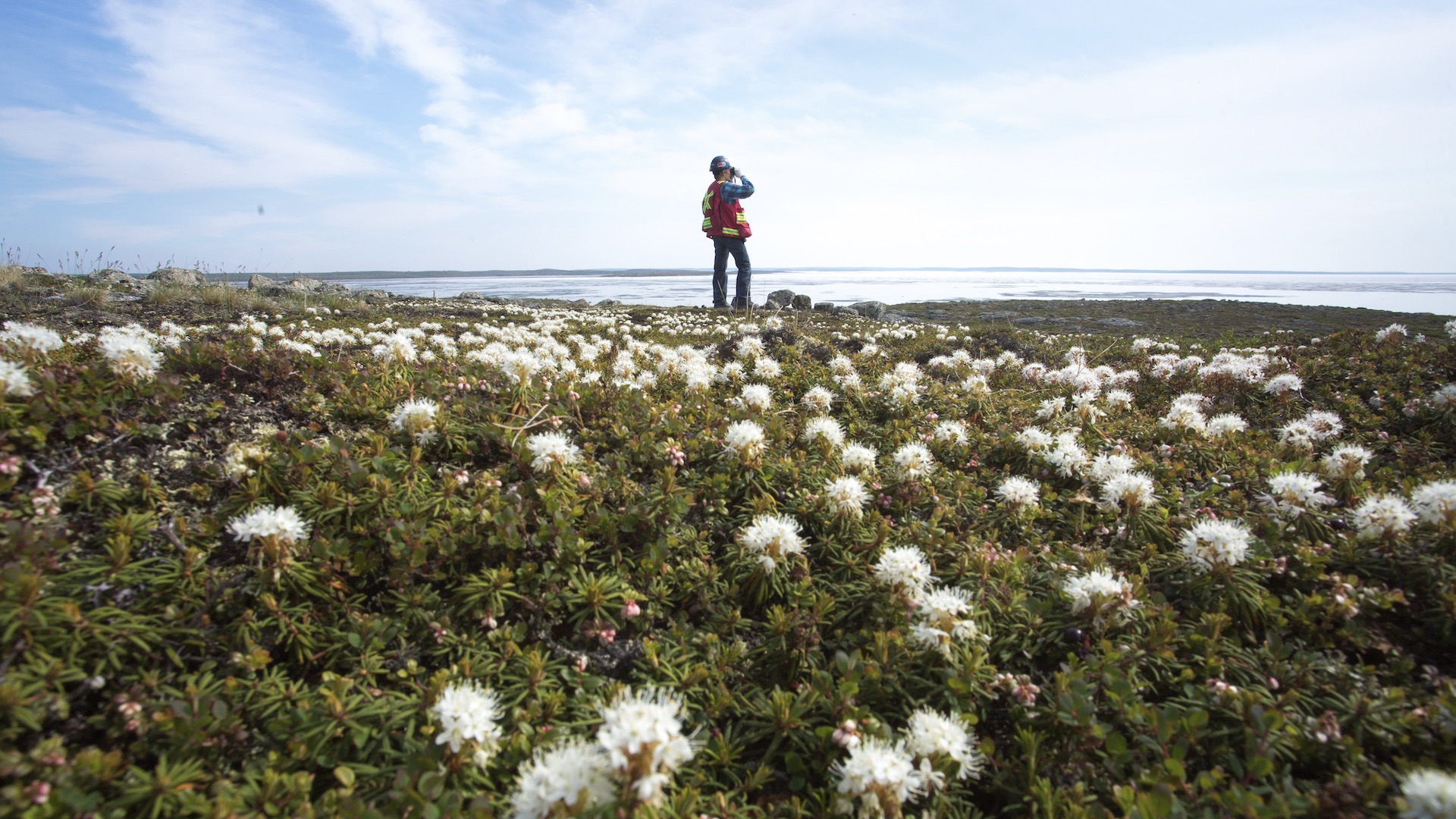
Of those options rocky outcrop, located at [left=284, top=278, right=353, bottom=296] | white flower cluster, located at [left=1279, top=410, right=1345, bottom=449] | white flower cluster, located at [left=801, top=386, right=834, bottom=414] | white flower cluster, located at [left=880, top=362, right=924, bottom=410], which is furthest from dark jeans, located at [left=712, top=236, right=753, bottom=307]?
white flower cluster, located at [left=1279, top=410, right=1345, bottom=449]

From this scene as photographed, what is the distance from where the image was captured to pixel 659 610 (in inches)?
108

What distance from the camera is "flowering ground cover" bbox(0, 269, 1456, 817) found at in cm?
186

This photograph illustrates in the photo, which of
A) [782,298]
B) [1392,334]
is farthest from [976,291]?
Result: [1392,334]

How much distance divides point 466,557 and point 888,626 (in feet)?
6.59

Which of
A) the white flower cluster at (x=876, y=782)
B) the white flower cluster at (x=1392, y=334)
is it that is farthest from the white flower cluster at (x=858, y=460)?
the white flower cluster at (x=1392, y=334)

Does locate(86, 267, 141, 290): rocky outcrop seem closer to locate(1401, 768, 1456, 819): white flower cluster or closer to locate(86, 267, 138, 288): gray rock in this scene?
locate(86, 267, 138, 288): gray rock

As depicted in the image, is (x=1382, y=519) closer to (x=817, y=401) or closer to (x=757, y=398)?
(x=817, y=401)

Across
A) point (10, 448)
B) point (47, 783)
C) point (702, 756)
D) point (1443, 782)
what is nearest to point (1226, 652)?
point (1443, 782)

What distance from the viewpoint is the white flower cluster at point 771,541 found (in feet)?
9.32

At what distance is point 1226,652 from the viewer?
2.52 metres

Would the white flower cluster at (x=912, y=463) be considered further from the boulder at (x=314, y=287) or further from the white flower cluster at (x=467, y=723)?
the boulder at (x=314, y=287)

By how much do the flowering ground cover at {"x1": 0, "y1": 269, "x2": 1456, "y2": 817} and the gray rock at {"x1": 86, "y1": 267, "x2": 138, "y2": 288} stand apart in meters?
12.9

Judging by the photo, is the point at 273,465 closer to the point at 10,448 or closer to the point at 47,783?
the point at 10,448

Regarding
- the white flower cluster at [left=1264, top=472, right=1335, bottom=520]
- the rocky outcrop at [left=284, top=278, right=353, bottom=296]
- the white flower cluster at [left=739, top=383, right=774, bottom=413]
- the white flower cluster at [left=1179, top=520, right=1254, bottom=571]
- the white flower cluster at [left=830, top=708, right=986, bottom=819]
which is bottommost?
the white flower cluster at [left=830, top=708, right=986, bottom=819]
